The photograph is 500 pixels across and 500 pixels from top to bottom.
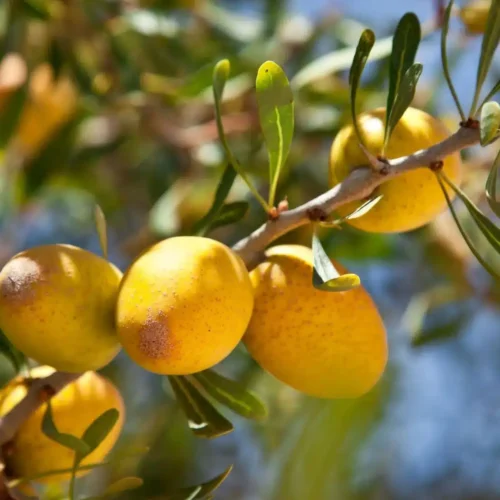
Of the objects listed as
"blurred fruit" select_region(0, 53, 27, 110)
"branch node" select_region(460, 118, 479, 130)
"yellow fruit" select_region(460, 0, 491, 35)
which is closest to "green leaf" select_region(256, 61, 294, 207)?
"branch node" select_region(460, 118, 479, 130)

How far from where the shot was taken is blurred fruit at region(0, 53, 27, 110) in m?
1.33

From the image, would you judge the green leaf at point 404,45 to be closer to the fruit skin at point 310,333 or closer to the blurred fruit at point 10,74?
the fruit skin at point 310,333

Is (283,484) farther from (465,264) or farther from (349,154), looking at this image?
(349,154)

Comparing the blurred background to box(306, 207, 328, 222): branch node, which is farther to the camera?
the blurred background

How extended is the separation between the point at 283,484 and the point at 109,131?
0.85 meters

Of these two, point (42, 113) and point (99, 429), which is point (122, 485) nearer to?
point (99, 429)

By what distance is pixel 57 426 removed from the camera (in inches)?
27.7

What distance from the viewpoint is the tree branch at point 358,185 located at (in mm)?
610

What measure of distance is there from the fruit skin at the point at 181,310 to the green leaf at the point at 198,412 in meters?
0.12

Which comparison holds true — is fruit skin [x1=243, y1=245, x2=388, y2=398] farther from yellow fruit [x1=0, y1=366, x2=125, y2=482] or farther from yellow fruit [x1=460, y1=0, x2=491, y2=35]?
yellow fruit [x1=460, y1=0, x2=491, y2=35]

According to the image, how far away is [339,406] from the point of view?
162 cm

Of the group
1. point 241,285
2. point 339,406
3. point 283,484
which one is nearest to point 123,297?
point 241,285

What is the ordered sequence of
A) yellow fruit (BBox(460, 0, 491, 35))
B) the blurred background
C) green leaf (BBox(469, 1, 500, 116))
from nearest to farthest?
green leaf (BBox(469, 1, 500, 116)), yellow fruit (BBox(460, 0, 491, 35)), the blurred background

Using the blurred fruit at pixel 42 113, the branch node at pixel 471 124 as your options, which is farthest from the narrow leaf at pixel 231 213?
the blurred fruit at pixel 42 113
